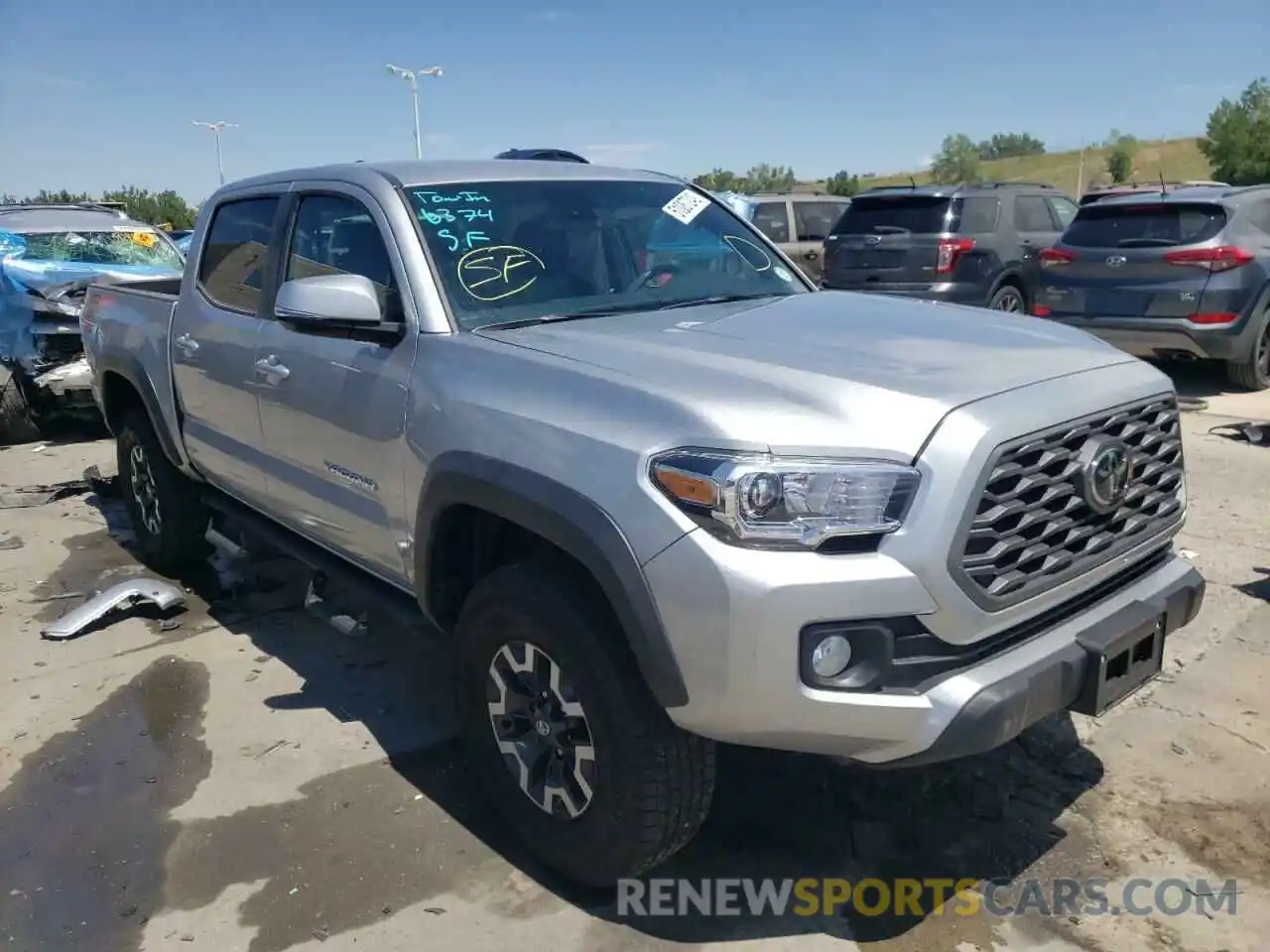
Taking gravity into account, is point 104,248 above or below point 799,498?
→ above

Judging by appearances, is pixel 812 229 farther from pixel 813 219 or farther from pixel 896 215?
pixel 896 215

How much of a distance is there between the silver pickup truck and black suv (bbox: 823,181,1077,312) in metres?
7.31

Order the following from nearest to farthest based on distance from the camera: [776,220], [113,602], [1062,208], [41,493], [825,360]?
[825,360] < [113,602] < [41,493] < [1062,208] < [776,220]

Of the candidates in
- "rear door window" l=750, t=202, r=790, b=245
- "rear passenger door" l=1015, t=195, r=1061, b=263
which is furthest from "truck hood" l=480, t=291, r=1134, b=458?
"rear door window" l=750, t=202, r=790, b=245

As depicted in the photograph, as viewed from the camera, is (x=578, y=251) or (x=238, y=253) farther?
(x=238, y=253)

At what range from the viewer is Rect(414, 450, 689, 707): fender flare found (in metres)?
2.32

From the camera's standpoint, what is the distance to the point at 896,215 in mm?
11172

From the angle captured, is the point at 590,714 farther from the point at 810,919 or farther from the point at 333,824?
the point at 333,824

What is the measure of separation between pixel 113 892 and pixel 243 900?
0.39 metres

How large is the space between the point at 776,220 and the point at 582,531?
12.5 metres

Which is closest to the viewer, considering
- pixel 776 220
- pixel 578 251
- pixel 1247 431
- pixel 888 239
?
pixel 578 251

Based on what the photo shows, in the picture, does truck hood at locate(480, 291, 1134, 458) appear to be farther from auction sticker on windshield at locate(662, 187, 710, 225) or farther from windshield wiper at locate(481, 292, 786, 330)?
auction sticker on windshield at locate(662, 187, 710, 225)

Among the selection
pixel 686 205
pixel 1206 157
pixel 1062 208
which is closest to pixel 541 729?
pixel 686 205

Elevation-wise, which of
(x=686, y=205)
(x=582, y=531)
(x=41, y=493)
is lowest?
(x=41, y=493)
